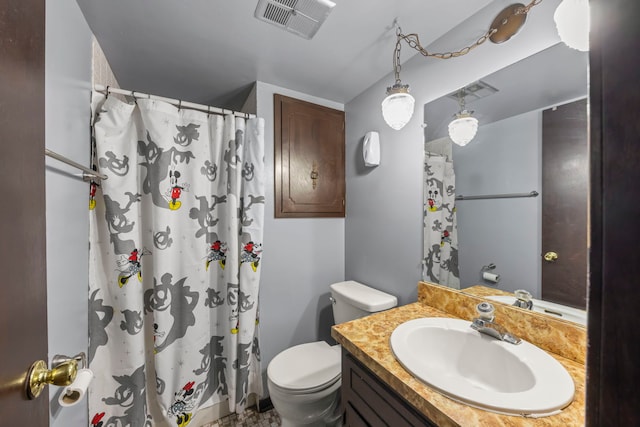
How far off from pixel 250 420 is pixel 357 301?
3.46ft

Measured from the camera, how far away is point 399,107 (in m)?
1.16

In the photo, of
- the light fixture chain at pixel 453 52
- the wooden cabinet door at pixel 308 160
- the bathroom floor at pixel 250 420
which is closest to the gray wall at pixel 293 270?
the wooden cabinet door at pixel 308 160

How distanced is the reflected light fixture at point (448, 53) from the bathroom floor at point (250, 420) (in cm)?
194

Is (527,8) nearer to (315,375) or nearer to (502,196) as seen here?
(502,196)

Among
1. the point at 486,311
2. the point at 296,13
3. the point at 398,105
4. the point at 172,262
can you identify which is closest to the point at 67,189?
the point at 172,262

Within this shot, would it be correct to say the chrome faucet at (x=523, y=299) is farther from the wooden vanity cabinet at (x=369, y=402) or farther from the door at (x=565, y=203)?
the wooden vanity cabinet at (x=369, y=402)

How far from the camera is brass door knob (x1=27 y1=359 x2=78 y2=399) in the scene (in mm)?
383

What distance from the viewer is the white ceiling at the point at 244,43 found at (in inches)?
41.1

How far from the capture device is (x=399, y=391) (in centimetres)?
68

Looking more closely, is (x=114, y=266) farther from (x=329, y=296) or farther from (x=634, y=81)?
(x=634, y=81)

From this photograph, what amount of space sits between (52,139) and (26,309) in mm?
770

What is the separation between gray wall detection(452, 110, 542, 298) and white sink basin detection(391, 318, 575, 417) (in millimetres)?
257

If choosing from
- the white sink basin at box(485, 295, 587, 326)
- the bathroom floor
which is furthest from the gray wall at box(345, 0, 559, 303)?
the bathroom floor

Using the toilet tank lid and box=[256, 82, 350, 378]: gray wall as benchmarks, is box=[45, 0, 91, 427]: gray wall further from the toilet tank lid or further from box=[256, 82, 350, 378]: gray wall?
the toilet tank lid
